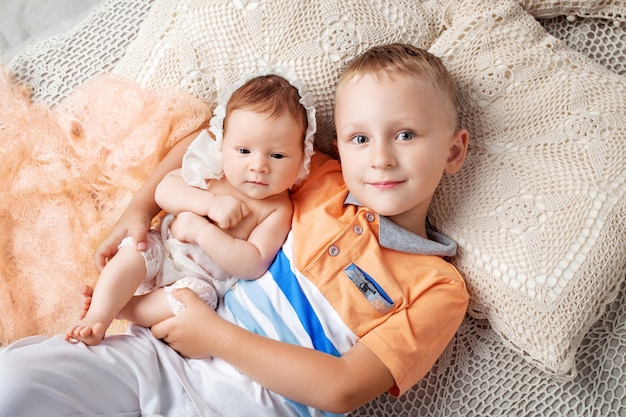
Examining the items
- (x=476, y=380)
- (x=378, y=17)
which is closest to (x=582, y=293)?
(x=476, y=380)

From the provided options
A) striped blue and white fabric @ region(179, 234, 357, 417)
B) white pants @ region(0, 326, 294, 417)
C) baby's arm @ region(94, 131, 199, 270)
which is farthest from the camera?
baby's arm @ region(94, 131, 199, 270)

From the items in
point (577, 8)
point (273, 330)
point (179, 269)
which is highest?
point (577, 8)

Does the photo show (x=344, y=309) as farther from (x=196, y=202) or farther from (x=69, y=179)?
(x=69, y=179)

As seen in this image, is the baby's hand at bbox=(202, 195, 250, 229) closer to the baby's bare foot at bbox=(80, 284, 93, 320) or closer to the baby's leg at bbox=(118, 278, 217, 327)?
the baby's leg at bbox=(118, 278, 217, 327)

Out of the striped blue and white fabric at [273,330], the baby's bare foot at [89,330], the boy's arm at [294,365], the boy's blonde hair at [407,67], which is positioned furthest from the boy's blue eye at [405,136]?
the baby's bare foot at [89,330]

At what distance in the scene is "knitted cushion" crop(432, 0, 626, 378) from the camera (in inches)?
47.4

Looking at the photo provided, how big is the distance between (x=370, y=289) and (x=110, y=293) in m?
0.53

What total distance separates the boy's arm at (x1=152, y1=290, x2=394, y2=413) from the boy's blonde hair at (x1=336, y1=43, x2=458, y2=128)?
0.56 meters

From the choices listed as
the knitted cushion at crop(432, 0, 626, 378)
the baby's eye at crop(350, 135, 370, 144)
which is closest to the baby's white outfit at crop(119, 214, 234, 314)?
the baby's eye at crop(350, 135, 370, 144)

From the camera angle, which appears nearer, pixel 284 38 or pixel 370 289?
pixel 370 289

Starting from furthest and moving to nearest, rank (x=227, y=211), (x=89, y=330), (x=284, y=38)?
(x=284, y=38)
(x=227, y=211)
(x=89, y=330)

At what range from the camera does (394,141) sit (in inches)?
49.3

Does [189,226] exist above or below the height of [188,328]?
above

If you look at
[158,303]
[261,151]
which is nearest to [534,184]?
[261,151]
